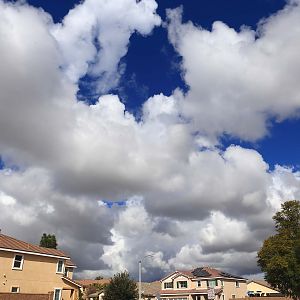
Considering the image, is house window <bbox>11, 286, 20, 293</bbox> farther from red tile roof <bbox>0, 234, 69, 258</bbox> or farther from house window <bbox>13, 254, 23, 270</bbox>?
red tile roof <bbox>0, 234, 69, 258</bbox>

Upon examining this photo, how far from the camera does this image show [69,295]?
4691cm

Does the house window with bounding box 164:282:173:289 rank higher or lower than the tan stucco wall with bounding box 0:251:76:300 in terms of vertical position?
higher

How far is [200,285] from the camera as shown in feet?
283

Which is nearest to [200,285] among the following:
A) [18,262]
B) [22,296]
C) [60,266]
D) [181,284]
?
[181,284]

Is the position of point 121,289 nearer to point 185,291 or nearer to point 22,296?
point 22,296

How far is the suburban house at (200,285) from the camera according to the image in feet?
278

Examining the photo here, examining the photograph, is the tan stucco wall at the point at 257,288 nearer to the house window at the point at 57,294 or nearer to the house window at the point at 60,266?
the house window at the point at 60,266

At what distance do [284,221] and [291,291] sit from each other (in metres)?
8.79

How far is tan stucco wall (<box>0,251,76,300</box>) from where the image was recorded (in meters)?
40.3

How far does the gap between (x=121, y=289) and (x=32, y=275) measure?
1304 cm

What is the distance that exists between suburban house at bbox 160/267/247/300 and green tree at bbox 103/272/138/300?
110 ft

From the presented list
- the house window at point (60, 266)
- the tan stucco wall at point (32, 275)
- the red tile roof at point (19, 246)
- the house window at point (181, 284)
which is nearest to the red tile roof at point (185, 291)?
the house window at point (181, 284)

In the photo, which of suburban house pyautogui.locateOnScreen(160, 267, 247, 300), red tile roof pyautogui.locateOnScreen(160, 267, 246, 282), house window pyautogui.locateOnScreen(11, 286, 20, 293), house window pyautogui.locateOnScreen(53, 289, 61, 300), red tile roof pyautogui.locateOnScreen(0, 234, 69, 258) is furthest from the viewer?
red tile roof pyautogui.locateOnScreen(160, 267, 246, 282)

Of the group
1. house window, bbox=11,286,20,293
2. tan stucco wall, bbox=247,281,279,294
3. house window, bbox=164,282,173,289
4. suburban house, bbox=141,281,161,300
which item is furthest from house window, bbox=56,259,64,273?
tan stucco wall, bbox=247,281,279,294
